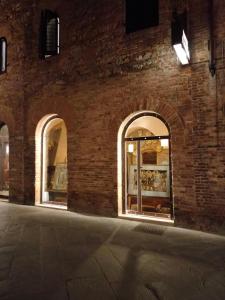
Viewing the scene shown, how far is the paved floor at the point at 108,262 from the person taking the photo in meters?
3.57

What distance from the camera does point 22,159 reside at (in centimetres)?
1021

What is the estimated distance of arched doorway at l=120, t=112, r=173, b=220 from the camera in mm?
7590

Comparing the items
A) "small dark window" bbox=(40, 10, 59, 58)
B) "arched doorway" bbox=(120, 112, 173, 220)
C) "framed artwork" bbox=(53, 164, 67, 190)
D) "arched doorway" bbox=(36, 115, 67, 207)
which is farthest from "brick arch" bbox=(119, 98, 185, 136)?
"small dark window" bbox=(40, 10, 59, 58)

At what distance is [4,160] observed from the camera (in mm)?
11914

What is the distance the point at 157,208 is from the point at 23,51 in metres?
7.36

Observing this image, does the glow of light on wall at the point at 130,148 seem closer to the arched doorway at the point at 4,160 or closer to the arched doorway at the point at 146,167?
the arched doorway at the point at 146,167

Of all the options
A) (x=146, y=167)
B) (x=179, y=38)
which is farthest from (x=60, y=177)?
(x=179, y=38)

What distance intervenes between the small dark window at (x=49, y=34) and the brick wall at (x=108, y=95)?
26cm

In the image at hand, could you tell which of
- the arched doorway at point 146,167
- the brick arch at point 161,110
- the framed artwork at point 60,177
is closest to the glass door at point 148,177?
the arched doorway at point 146,167

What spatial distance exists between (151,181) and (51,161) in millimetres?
3977

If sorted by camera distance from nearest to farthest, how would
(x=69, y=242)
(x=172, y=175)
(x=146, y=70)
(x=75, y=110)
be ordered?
(x=69, y=242)
(x=172, y=175)
(x=146, y=70)
(x=75, y=110)

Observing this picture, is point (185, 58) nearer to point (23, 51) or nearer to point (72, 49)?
point (72, 49)

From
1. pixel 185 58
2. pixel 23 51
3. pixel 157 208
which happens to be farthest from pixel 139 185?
pixel 23 51

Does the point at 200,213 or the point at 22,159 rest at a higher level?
the point at 22,159
